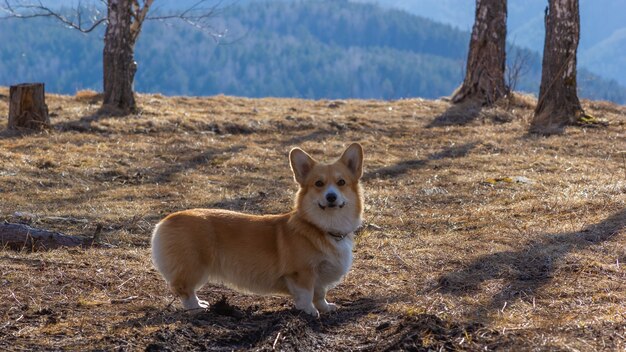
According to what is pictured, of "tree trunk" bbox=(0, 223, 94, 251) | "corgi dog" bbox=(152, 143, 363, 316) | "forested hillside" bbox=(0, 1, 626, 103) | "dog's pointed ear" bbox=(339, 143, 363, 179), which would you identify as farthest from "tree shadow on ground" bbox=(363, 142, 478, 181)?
"forested hillside" bbox=(0, 1, 626, 103)

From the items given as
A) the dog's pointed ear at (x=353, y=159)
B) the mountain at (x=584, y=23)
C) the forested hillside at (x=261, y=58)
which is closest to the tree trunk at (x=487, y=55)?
the dog's pointed ear at (x=353, y=159)

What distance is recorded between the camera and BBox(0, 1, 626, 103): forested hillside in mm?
110938

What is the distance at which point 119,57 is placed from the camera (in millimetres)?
15836

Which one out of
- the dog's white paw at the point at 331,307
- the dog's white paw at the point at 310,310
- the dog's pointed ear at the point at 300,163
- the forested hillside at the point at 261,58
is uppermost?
the dog's pointed ear at the point at 300,163

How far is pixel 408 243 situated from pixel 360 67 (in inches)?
4530

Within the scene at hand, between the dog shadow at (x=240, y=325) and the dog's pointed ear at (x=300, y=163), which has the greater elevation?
the dog's pointed ear at (x=300, y=163)

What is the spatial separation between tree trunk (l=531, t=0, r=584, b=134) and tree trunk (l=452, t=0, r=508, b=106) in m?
2.34

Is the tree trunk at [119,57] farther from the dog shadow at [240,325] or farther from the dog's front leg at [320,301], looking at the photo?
the dog's front leg at [320,301]

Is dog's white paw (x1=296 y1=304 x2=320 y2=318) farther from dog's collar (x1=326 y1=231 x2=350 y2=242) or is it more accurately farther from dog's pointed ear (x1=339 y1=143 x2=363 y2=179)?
dog's pointed ear (x1=339 y1=143 x2=363 y2=179)

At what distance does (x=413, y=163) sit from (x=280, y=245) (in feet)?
24.3

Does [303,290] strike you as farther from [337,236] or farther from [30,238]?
[30,238]

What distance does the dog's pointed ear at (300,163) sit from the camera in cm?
587

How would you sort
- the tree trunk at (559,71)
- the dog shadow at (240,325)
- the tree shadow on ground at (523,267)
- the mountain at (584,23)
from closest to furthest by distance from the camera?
the dog shadow at (240,325), the tree shadow on ground at (523,267), the tree trunk at (559,71), the mountain at (584,23)

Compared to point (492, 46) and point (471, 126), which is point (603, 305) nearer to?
point (471, 126)
